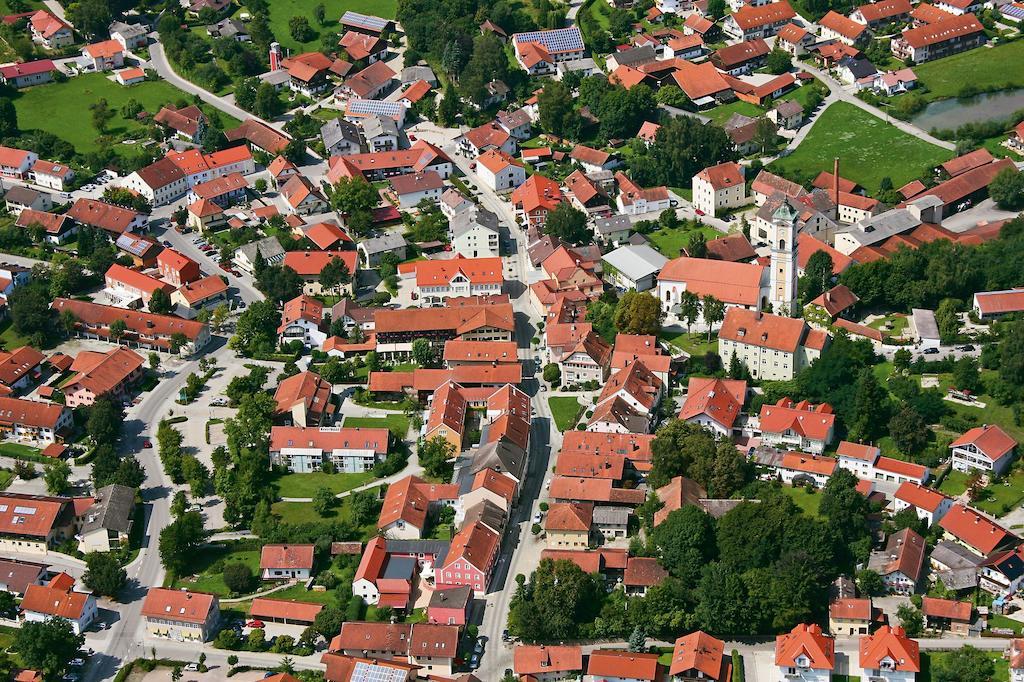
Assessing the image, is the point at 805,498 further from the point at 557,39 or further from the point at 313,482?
the point at 557,39

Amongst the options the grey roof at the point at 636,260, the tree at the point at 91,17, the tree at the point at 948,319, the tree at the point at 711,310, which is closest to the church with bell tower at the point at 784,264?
the tree at the point at 711,310

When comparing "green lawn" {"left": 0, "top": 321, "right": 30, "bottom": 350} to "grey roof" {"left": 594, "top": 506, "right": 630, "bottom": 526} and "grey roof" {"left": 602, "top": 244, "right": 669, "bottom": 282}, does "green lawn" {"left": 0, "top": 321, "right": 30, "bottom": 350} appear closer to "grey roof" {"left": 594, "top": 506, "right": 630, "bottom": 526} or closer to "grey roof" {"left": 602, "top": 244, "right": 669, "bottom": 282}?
"grey roof" {"left": 602, "top": 244, "right": 669, "bottom": 282}

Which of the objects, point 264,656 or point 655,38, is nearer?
point 264,656

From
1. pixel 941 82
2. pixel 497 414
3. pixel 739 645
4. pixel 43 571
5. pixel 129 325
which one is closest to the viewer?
pixel 739 645

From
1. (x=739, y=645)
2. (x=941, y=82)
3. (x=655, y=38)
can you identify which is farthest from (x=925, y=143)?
(x=739, y=645)

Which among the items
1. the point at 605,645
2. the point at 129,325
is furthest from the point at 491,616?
the point at 129,325

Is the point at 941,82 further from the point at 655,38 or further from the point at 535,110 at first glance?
the point at 535,110

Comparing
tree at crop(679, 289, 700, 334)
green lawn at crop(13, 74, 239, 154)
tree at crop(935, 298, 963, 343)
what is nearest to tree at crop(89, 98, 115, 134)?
green lawn at crop(13, 74, 239, 154)

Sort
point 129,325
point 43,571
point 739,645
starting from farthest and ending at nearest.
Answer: point 129,325, point 43,571, point 739,645
